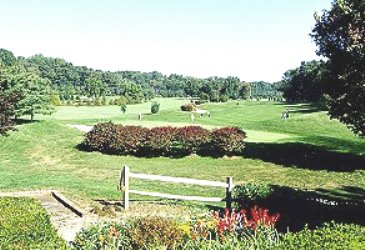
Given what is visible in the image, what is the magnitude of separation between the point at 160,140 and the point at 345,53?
36.7 feet

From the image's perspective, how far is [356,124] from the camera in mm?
22359

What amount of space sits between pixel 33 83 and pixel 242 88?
10556cm

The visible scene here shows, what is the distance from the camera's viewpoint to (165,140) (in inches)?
1092

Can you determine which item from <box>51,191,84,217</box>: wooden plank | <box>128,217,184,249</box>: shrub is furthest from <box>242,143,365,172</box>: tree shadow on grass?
<box>128,217,184,249</box>: shrub

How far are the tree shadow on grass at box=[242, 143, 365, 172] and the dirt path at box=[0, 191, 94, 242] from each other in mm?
12651

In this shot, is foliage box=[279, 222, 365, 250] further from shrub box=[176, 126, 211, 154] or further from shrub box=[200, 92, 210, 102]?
shrub box=[200, 92, 210, 102]

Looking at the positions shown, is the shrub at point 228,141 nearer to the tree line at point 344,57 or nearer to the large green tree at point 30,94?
the tree line at point 344,57

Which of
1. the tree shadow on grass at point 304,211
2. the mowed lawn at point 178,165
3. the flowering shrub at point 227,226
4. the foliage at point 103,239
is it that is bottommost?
the mowed lawn at point 178,165

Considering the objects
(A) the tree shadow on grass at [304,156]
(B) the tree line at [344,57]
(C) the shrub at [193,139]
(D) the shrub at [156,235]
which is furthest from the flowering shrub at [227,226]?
(C) the shrub at [193,139]

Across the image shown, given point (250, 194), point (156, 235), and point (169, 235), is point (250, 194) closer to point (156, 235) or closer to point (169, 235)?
point (169, 235)

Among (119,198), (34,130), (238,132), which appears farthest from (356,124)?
(34,130)

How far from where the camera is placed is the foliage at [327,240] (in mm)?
7184

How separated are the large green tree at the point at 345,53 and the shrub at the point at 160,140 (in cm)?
908

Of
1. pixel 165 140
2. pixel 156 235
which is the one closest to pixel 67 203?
pixel 156 235
